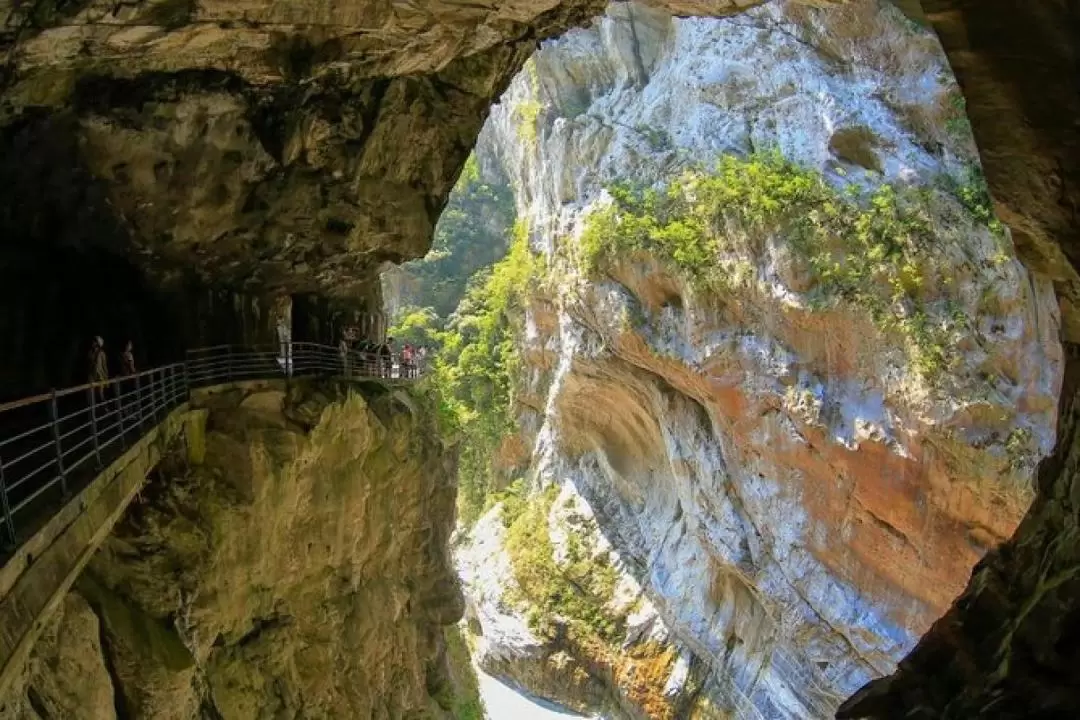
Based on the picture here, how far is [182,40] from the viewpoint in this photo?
8.95 metres

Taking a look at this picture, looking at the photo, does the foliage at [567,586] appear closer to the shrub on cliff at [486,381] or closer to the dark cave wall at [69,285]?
the shrub on cliff at [486,381]

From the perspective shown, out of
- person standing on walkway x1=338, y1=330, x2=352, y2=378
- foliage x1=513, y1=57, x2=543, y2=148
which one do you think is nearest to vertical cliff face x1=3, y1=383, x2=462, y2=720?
person standing on walkway x1=338, y1=330, x2=352, y2=378

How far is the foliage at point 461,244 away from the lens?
48.2m

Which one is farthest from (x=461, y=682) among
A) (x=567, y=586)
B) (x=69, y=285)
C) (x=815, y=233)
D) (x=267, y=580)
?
(x=69, y=285)

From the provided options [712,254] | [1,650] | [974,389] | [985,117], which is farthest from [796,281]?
[1,650]

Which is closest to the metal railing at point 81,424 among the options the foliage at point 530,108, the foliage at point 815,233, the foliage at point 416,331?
the foliage at point 815,233

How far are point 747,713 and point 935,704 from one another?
60.2ft

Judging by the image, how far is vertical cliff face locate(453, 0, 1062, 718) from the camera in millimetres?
17688

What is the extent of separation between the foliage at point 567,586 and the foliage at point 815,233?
11.6 metres

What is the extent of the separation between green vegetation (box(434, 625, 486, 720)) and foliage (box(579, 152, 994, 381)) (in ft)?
36.5

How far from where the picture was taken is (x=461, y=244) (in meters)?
49.7

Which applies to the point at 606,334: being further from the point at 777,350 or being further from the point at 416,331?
the point at 416,331

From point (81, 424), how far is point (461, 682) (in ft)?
54.3

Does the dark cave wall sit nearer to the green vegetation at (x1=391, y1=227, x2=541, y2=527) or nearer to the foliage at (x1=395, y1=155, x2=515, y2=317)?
the green vegetation at (x1=391, y1=227, x2=541, y2=527)
